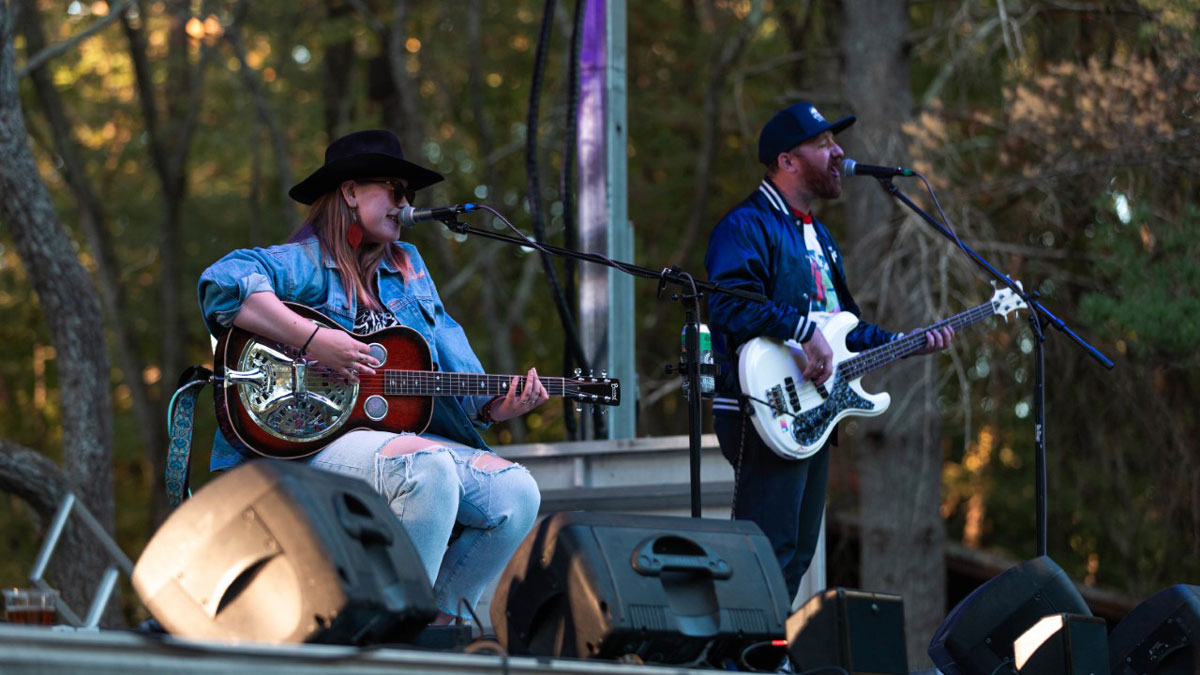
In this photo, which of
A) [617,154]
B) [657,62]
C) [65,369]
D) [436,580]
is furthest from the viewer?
[657,62]

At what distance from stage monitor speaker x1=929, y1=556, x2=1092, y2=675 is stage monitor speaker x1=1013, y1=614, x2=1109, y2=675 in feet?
0.47

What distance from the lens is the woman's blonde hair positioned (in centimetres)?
436

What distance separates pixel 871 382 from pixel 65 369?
520 cm

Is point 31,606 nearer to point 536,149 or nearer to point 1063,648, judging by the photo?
point 1063,648

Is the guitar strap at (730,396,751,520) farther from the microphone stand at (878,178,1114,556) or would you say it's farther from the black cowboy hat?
the black cowboy hat

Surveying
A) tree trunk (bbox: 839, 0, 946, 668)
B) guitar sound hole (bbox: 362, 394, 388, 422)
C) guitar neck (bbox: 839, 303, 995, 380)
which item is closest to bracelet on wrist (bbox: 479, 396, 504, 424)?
guitar sound hole (bbox: 362, 394, 388, 422)

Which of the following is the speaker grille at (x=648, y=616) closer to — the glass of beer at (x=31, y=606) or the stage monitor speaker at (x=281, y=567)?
the stage monitor speaker at (x=281, y=567)

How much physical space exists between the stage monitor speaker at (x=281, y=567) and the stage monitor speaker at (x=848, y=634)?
965mm

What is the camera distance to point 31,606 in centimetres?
329

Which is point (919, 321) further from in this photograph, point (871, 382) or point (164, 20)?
point (164, 20)

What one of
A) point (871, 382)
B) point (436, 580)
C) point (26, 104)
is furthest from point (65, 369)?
point (26, 104)

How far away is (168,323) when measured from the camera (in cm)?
1417

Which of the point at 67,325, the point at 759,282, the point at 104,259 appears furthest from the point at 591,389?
the point at 104,259

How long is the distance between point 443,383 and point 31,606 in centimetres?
143
